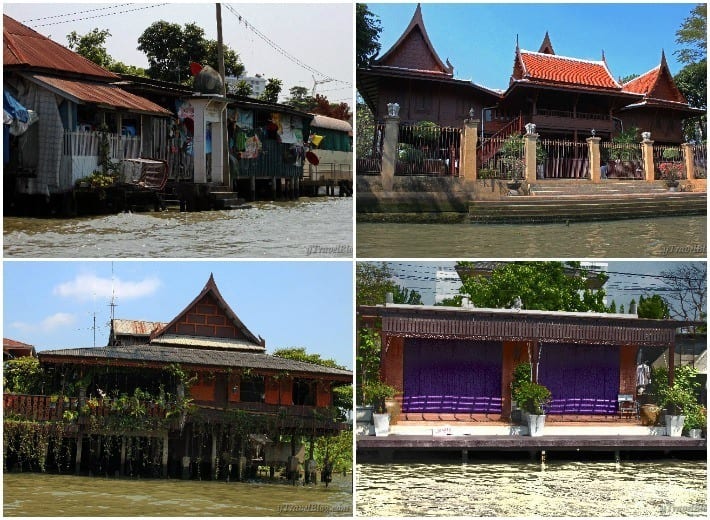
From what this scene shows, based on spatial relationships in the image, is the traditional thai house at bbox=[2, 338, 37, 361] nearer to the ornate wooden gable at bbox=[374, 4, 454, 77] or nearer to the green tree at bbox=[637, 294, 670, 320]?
the ornate wooden gable at bbox=[374, 4, 454, 77]

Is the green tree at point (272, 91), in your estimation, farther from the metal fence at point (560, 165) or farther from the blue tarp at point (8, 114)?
the blue tarp at point (8, 114)

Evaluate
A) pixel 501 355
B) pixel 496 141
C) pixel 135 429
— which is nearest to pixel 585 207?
pixel 496 141

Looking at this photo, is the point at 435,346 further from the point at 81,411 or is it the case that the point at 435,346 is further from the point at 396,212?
the point at 81,411

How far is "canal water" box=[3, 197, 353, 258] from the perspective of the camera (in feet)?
34.6

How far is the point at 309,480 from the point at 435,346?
3.29m

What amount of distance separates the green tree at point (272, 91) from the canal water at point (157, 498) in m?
10.7

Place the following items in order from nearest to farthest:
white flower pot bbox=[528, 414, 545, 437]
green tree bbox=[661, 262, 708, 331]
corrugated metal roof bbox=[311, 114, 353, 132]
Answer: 1. white flower pot bbox=[528, 414, 545, 437]
2. green tree bbox=[661, 262, 708, 331]
3. corrugated metal roof bbox=[311, 114, 353, 132]

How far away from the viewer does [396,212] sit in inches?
577

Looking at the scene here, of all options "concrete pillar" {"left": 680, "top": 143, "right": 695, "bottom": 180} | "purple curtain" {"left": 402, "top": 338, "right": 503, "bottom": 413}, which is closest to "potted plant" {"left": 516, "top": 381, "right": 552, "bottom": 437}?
"purple curtain" {"left": 402, "top": 338, "right": 503, "bottom": 413}

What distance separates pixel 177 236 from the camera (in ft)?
38.9

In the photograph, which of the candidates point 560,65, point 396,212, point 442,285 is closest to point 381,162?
point 396,212

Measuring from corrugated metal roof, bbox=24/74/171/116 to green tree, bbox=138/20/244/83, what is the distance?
4920mm

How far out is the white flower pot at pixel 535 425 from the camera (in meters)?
11.1

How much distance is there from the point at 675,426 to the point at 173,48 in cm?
1410
